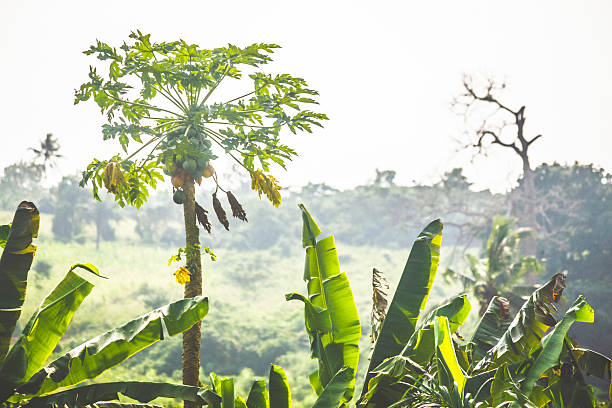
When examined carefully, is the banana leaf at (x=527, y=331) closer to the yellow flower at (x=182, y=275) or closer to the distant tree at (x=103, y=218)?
the yellow flower at (x=182, y=275)

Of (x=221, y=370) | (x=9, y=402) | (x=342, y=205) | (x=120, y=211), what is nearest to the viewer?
(x=9, y=402)

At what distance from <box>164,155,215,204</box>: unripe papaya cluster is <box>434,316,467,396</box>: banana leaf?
10.7 feet

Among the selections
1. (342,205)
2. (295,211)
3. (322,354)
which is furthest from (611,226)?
(295,211)

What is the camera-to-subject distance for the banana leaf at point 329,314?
16.8 ft

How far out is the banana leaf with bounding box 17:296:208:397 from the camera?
172 inches

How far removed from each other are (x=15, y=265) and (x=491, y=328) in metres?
4.84

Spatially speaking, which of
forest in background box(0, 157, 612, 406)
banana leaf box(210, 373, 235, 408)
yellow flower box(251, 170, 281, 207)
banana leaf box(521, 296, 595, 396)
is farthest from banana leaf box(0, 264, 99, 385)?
forest in background box(0, 157, 612, 406)

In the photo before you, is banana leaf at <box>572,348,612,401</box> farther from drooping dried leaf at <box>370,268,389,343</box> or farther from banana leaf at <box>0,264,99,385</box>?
banana leaf at <box>0,264,99,385</box>

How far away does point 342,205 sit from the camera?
2429 inches

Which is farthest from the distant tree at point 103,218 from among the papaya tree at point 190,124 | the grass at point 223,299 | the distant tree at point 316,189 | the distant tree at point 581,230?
the papaya tree at point 190,124

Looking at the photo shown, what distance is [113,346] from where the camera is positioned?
4504 millimetres

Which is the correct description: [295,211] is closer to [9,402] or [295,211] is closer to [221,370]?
[221,370]

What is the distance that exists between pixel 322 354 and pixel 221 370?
1218 inches

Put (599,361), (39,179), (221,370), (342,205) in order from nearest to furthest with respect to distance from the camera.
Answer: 1. (599,361)
2. (221,370)
3. (39,179)
4. (342,205)
